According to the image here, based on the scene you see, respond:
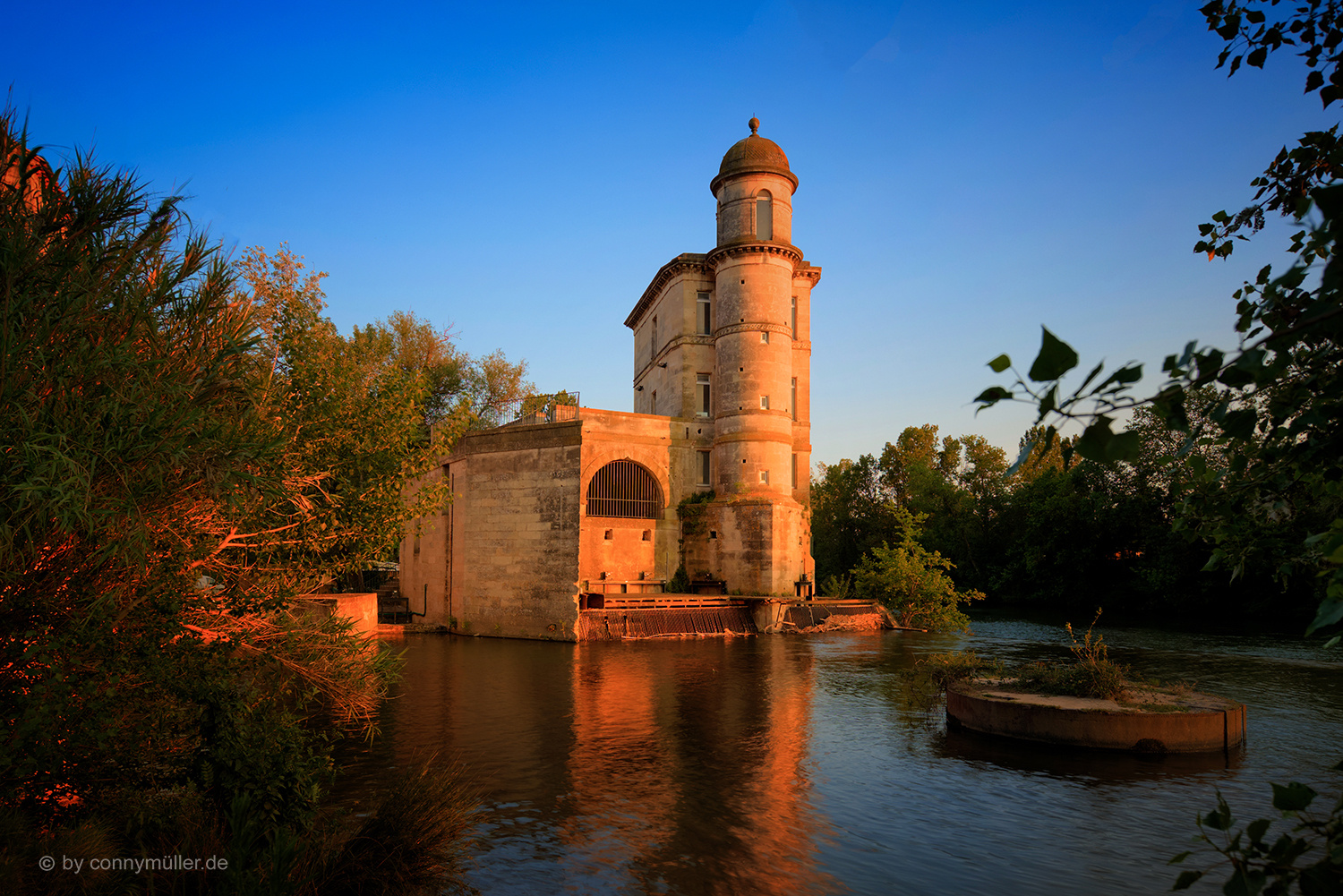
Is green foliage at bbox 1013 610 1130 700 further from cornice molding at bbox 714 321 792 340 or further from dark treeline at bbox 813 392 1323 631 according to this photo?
cornice molding at bbox 714 321 792 340

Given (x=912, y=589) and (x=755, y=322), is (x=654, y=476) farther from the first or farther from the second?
(x=912, y=589)

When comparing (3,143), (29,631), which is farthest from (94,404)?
(3,143)

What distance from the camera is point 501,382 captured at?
1897 inches

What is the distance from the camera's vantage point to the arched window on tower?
33.8 meters

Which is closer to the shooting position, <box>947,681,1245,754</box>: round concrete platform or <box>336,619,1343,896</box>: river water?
<box>336,619,1343,896</box>: river water

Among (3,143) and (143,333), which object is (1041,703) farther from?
(3,143)

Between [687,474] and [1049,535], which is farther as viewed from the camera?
[1049,535]

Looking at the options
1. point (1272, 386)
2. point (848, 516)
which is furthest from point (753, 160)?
point (848, 516)

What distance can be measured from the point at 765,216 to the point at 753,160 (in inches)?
90.0

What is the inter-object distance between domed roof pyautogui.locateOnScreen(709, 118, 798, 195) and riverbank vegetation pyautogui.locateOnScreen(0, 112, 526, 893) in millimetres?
27041

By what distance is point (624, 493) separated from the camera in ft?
109

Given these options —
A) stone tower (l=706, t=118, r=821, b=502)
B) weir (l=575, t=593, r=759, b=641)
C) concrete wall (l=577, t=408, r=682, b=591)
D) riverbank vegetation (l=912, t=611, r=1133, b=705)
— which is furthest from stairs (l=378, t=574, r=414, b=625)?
riverbank vegetation (l=912, t=611, r=1133, b=705)

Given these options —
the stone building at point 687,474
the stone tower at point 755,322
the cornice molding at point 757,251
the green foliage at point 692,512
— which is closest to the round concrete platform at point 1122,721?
the stone building at point 687,474

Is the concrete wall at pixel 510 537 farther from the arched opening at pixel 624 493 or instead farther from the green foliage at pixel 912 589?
the green foliage at pixel 912 589
